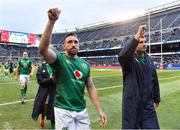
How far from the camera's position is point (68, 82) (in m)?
4.48

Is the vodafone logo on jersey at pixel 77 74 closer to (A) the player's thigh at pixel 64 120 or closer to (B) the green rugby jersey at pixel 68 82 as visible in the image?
(B) the green rugby jersey at pixel 68 82

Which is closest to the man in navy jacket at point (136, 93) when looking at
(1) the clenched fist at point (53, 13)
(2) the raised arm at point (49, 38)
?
(2) the raised arm at point (49, 38)

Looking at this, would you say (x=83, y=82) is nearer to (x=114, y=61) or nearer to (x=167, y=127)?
(x=167, y=127)

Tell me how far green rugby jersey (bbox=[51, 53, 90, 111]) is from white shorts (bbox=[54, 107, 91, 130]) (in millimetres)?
60

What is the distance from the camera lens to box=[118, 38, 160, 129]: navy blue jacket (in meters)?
4.88

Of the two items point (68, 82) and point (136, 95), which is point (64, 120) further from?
point (136, 95)

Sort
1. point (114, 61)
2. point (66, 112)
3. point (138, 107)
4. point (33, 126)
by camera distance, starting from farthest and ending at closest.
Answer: point (114, 61)
point (33, 126)
point (138, 107)
point (66, 112)

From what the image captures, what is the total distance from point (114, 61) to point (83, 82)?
75.9 meters

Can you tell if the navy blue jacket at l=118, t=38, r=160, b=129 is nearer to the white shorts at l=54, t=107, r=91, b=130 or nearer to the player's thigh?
the white shorts at l=54, t=107, r=91, b=130

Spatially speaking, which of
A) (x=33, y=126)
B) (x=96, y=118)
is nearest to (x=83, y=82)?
(x=33, y=126)

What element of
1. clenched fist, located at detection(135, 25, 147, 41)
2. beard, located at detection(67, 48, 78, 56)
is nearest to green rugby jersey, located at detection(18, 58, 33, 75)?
beard, located at detection(67, 48, 78, 56)

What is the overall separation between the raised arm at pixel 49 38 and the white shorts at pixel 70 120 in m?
0.70

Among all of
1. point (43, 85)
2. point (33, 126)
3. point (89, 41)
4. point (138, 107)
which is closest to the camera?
point (138, 107)

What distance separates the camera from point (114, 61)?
263ft
